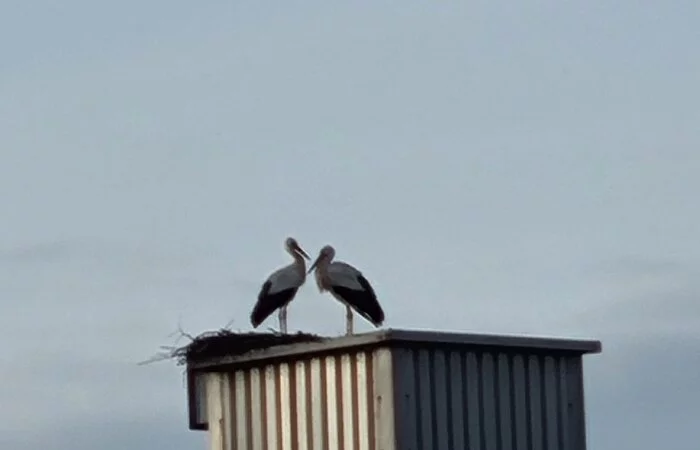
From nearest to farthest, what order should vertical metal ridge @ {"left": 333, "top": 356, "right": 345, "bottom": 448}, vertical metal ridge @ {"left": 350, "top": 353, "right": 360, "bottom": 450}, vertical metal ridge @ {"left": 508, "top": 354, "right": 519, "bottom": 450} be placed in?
vertical metal ridge @ {"left": 350, "top": 353, "right": 360, "bottom": 450} < vertical metal ridge @ {"left": 333, "top": 356, "right": 345, "bottom": 448} < vertical metal ridge @ {"left": 508, "top": 354, "right": 519, "bottom": 450}

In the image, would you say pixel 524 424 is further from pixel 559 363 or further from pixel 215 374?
pixel 215 374

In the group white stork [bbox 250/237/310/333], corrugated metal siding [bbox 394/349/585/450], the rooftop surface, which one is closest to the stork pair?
white stork [bbox 250/237/310/333]

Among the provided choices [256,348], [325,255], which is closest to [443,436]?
[256,348]

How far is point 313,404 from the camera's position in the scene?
66.7 ft

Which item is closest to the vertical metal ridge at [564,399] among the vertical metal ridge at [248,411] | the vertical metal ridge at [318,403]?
the vertical metal ridge at [318,403]

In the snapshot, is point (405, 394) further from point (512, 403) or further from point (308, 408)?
point (512, 403)

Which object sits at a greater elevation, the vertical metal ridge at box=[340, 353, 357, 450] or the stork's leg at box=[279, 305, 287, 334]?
the stork's leg at box=[279, 305, 287, 334]

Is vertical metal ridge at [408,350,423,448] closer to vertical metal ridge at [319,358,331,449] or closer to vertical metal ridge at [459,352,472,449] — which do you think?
vertical metal ridge at [459,352,472,449]

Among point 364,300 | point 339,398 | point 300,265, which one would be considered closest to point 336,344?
point 339,398

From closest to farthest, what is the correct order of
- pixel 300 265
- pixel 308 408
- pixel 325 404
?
pixel 325 404 < pixel 308 408 < pixel 300 265

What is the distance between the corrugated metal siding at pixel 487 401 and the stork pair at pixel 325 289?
5015mm

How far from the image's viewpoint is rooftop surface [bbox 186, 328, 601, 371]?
19953 millimetres

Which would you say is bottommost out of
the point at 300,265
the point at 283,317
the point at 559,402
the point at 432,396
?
the point at 559,402

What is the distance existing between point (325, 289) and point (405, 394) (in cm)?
681
